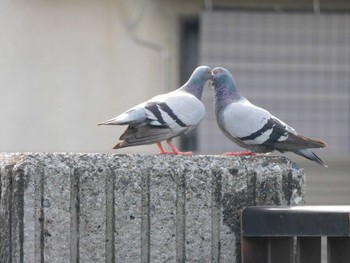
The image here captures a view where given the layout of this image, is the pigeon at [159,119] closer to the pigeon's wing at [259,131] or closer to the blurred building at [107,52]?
the pigeon's wing at [259,131]

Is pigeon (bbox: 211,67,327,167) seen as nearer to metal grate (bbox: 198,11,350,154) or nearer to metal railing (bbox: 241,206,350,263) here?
metal railing (bbox: 241,206,350,263)

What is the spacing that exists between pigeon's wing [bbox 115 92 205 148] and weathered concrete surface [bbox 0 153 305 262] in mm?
689

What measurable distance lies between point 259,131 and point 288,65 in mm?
5878

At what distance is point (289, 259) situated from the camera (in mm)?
3588

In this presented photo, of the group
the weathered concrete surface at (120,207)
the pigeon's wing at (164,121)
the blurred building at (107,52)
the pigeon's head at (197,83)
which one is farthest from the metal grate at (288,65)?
the weathered concrete surface at (120,207)

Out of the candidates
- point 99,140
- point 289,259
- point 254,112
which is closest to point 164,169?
point 289,259

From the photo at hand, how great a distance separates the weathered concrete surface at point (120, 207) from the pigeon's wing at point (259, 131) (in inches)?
30.5

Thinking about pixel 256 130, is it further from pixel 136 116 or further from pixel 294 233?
pixel 294 233

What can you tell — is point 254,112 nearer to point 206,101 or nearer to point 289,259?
point 289,259

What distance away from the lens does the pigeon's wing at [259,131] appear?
4.42 meters

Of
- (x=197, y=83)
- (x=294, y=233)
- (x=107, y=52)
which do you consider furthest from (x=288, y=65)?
(x=294, y=233)

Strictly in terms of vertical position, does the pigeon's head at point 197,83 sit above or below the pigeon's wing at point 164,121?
above

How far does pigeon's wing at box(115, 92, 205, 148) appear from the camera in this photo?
432 cm

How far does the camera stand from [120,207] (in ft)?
11.7
